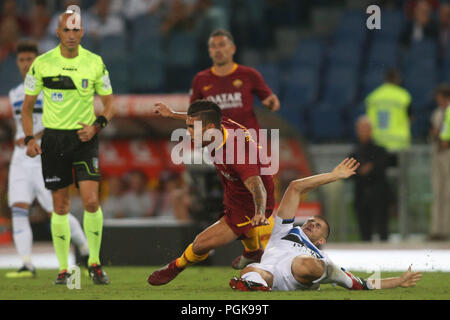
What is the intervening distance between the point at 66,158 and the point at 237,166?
1803mm

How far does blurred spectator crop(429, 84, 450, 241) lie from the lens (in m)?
13.6

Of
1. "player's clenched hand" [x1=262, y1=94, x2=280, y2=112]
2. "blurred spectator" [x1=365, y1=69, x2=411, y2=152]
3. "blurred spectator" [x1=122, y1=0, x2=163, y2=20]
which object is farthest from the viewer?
"blurred spectator" [x1=122, y1=0, x2=163, y2=20]

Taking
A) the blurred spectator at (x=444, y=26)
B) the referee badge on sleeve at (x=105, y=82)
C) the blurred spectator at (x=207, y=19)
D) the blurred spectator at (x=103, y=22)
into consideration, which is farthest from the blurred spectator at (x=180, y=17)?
the referee badge on sleeve at (x=105, y=82)

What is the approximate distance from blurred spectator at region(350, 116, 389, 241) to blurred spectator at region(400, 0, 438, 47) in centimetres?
379

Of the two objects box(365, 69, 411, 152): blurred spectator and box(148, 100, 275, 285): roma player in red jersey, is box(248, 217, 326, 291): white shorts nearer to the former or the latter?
box(148, 100, 275, 285): roma player in red jersey

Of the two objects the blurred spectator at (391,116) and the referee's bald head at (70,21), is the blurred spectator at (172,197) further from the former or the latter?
the referee's bald head at (70,21)

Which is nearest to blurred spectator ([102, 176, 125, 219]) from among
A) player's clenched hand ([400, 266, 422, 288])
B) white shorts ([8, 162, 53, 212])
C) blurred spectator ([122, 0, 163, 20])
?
white shorts ([8, 162, 53, 212])

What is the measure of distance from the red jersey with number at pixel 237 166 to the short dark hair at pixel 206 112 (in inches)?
4.1

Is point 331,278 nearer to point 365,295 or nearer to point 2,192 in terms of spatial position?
point 365,295

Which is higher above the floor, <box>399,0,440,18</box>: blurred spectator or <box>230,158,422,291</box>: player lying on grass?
<box>399,0,440,18</box>: blurred spectator

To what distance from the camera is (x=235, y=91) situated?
30.4 ft

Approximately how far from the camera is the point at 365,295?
680 cm

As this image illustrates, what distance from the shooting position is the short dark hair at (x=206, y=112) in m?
7.07
